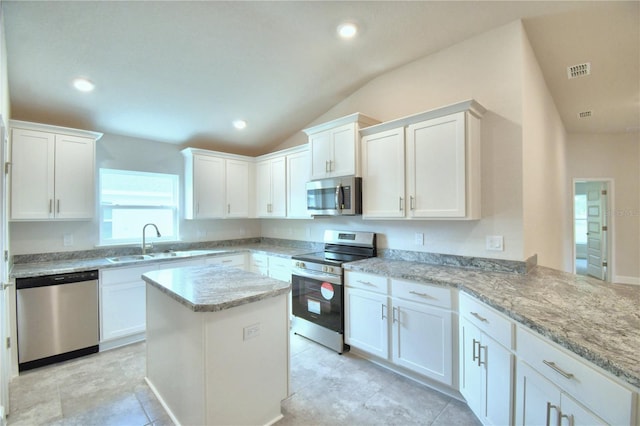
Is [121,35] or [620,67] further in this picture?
[620,67]

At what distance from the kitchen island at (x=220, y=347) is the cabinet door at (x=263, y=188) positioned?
7.77 feet

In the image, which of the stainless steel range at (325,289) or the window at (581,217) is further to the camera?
the window at (581,217)

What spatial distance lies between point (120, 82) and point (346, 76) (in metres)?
2.37

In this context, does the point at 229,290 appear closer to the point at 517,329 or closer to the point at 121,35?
the point at 517,329

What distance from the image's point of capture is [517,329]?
5.04 ft

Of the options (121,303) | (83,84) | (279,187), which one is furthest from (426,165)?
(121,303)

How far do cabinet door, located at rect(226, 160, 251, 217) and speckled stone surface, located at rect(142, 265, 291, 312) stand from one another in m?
2.10

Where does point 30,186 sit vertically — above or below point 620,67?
below

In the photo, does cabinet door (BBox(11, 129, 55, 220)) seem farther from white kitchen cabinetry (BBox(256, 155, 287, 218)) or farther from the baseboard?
the baseboard

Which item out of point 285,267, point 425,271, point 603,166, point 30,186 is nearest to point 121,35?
point 30,186

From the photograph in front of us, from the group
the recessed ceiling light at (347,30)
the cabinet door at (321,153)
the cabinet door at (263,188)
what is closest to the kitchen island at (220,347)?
the cabinet door at (321,153)

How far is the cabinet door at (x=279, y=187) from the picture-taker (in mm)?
4270

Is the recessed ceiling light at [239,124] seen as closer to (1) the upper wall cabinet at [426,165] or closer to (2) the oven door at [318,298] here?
(1) the upper wall cabinet at [426,165]

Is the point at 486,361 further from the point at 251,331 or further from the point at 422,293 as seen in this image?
the point at 251,331
